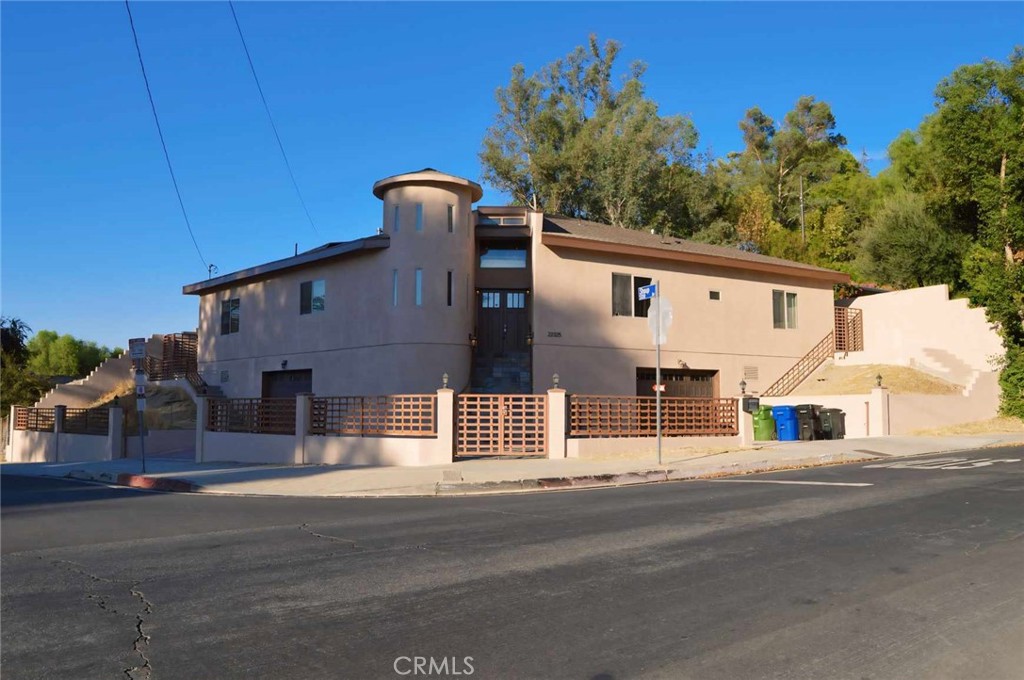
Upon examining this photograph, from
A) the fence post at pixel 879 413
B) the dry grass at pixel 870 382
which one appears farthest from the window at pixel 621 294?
the fence post at pixel 879 413

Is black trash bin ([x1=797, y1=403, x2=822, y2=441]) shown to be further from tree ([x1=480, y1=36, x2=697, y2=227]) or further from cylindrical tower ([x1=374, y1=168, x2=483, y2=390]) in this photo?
tree ([x1=480, y1=36, x2=697, y2=227])

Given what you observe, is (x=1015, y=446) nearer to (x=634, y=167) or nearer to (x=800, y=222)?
(x=634, y=167)

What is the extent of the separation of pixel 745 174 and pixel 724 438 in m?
46.4

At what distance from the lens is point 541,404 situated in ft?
63.4

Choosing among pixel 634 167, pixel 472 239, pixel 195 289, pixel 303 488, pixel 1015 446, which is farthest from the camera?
pixel 634 167

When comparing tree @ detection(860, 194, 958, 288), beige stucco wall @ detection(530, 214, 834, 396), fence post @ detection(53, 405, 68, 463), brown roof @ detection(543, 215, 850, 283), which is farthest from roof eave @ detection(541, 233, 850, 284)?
fence post @ detection(53, 405, 68, 463)

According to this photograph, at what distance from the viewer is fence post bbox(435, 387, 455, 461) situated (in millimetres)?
18438

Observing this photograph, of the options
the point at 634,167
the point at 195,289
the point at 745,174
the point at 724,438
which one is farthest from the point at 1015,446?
the point at 745,174

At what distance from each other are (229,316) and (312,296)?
6.09m

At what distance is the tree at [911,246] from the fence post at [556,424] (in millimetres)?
26157

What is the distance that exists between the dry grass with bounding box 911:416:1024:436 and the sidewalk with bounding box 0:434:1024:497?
330 centimetres

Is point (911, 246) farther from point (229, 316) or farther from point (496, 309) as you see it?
point (229, 316)

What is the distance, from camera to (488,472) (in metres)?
16.2

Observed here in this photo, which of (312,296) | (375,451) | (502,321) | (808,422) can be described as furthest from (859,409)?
(312,296)
